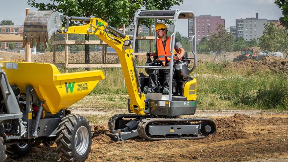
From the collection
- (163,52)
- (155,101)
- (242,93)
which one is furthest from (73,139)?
(242,93)

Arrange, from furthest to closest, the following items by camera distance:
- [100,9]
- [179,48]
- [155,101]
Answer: [100,9]
[179,48]
[155,101]

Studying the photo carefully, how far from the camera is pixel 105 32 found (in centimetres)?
1112

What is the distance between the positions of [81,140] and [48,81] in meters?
1.41

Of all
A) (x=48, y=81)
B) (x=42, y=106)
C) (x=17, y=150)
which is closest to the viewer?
(x=48, y=81)

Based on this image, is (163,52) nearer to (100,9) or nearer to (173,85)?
(173,85)

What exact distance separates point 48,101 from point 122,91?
12.3 metres

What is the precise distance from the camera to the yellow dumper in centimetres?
824

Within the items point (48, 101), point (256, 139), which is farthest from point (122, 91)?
point (48, 101)

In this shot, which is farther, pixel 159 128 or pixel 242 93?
pixel 242 93

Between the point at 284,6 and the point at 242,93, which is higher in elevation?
the point at 284,6

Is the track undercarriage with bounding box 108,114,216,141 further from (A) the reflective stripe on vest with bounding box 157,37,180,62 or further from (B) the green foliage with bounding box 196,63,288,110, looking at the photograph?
(B) the green foliage with bounding box 196,63,288,110

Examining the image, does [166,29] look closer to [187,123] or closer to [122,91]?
[187,123]

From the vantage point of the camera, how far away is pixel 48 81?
8.45 m

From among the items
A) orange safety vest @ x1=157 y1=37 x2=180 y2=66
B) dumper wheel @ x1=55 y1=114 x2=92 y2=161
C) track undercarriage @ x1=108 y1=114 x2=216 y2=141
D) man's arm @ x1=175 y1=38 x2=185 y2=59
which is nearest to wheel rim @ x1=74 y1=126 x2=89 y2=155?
dumper wheel @ x1=55 y1=114 x2=92 y2=161
